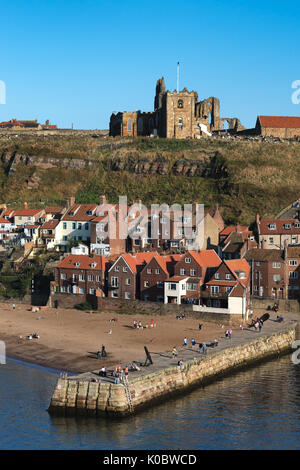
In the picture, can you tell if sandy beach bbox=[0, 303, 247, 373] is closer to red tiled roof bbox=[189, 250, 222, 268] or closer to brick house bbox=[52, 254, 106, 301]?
brick house bbox=[52, 254, 106, 301]

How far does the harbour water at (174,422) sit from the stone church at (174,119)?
87.0 metres

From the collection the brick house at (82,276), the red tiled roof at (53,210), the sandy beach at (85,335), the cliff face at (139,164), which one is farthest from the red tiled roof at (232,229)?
the cliff face at (139,164)

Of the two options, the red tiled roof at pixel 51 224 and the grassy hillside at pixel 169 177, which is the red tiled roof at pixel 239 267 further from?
the grassy hillside at pixel 169 177

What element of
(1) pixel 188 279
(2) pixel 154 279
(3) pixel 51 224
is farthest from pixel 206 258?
(3) pixel 51 224

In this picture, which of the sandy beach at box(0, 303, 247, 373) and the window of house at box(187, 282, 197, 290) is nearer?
the sandy beach at box(0, 303, 247, 373)

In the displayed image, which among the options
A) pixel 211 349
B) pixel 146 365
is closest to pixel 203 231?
pixel 211 349

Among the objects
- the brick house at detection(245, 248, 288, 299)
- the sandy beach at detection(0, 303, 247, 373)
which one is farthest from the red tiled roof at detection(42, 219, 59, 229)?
the brick house at detection(245, 248, 288, 299)

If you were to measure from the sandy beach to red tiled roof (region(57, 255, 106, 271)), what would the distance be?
575 cm

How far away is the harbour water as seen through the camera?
133ft

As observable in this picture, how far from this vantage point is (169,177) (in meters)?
125

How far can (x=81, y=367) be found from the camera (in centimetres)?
5450

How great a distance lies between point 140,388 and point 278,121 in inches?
4146
